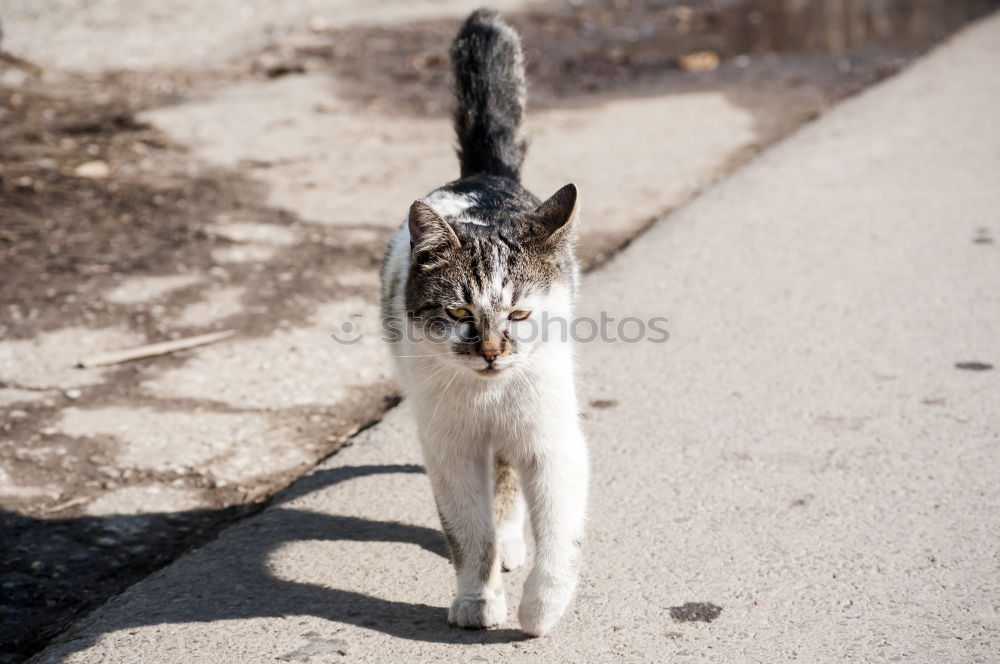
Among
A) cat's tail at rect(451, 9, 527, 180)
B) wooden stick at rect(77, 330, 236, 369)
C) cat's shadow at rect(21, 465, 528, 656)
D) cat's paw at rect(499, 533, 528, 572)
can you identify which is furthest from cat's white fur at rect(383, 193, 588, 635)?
wooden stick at rect(77, 330, 236, 369)

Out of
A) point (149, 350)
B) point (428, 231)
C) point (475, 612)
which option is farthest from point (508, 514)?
point (149, 350)

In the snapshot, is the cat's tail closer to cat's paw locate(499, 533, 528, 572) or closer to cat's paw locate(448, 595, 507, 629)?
cat's paw locate(499, 533, 528, 572)

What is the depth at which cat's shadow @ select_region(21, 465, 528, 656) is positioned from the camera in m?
2.85

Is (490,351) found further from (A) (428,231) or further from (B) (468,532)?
(B) (468,532)

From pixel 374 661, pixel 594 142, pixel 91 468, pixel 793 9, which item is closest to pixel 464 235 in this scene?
pixel 374 661

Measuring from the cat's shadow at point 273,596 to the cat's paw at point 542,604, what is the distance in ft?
0.21

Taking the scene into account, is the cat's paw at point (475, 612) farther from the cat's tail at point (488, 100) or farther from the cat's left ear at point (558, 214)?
the cat's tail at point (488, 100)

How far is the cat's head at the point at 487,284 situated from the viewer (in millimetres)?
2807

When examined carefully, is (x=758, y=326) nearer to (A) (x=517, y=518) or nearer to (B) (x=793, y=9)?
(A) (x=517, y=518)

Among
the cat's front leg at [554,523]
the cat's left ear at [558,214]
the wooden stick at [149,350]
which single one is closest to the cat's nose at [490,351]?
the cat's front leg at [554,523]

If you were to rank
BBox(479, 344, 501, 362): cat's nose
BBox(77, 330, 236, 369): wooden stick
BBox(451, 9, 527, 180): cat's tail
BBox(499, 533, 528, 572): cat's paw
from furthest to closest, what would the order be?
BBox(77, 330, 236, 369): wooden stick, BBox(451, 9, 527, 180): cat's tail, BBox(499, 533, 528, 572): cat's paw, BBox(479, 344, 501, 362): cat's nose

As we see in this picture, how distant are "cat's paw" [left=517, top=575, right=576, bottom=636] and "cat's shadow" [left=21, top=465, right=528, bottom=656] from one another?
0.21 ft

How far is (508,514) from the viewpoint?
3254 millimetres

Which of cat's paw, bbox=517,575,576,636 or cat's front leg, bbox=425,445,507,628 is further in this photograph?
cat's front leg, bbox=425,445,507,628
